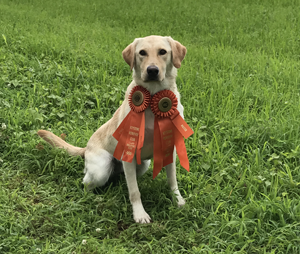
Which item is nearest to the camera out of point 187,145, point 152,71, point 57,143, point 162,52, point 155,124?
point 152,71

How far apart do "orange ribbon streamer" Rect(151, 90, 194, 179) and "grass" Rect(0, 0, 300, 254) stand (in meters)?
0.46

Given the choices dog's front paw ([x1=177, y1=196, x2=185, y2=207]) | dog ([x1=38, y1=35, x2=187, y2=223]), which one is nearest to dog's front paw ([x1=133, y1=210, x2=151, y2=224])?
dog ([x1=38, y1=35, x2=187, y2=223])

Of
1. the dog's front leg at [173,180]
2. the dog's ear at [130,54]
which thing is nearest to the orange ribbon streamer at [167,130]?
the dog's front leg at [173,180]

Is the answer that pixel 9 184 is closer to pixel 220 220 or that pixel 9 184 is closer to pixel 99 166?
pixel 99 166

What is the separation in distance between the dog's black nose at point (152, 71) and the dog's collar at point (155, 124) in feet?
0.69

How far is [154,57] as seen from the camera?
2.61 metres

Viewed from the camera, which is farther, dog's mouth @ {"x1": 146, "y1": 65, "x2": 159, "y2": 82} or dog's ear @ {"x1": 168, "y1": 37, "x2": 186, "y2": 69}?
dog's ear @ {"x1": 168, "y1": 37, "x2": 186, "y2": 69}

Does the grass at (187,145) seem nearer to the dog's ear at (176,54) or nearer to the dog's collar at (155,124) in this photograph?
the dog's collar at (155,124)

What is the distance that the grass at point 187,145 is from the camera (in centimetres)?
260

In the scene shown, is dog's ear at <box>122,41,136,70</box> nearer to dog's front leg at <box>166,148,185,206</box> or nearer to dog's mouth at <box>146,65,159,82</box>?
dog's mouth at <box>146,65,159,82</box>

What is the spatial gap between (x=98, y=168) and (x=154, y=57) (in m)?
1.18

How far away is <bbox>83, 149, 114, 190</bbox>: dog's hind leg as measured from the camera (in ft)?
9.92

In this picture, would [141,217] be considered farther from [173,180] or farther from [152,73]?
[152,73]

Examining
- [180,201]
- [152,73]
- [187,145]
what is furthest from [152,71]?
[187,145]
